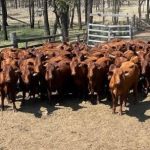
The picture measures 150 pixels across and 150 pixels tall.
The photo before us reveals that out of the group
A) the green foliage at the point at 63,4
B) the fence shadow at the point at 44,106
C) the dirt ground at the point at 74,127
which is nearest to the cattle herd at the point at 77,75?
the fence shadow at the point at 44,106

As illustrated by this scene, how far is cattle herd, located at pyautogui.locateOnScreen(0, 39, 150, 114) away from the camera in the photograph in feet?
33.5

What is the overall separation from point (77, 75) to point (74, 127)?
77.5 inches

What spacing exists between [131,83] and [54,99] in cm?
230

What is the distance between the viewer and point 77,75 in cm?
1093

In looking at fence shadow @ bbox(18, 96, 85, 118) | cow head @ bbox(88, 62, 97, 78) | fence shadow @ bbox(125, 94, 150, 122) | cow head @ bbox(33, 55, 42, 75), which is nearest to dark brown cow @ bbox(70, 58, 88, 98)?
cow head @ bbox(88, 62, 97, 78)

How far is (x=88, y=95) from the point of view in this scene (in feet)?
37.3

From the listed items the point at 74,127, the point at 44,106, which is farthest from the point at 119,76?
the point at 44,106

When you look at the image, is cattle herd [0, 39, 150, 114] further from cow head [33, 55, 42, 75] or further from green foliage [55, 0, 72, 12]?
green foliage [55, 0, 72, 12]

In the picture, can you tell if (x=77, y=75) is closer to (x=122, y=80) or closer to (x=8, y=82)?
(x=122, y=80)

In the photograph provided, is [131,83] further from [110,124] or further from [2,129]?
[2,129]

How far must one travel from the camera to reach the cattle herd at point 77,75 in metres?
10.2

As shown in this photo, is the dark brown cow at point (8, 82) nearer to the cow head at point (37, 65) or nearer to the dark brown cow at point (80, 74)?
the cow head at point (37, 65)

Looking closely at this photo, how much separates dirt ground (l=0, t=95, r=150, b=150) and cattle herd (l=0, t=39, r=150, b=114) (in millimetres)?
367

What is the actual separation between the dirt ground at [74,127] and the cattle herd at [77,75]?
0.37 meters
